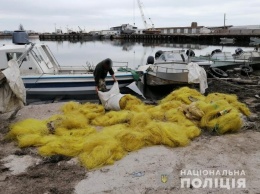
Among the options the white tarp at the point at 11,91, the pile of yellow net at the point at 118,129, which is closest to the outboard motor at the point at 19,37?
the white tarp at the point at 11,91

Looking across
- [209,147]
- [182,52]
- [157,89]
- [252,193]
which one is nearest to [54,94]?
[157,89]

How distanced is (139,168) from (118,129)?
4.76 feet

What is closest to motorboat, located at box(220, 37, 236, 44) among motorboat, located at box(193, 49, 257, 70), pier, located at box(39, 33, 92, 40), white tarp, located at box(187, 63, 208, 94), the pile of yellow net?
pier, located at box(39, 33, 92, 40)

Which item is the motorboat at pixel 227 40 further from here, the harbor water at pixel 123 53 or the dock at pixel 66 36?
the dock at pixel 66 36

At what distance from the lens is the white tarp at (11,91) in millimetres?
6789

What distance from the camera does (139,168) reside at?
15.3 ft

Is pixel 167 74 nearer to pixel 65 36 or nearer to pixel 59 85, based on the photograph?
pixel 59 85

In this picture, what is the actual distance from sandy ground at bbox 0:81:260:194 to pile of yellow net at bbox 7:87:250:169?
0.17 metres

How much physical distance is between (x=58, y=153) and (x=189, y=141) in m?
2.58

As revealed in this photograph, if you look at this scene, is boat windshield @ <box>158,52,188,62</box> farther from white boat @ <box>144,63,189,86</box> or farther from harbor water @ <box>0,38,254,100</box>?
harbor water @ <box>0,38,254,100</box>

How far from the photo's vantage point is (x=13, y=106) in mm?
6996

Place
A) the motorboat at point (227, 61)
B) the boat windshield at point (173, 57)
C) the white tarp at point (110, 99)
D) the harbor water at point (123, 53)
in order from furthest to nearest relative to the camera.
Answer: the harbor water at point (123, 53)
the motorboat at point (227, 61)
the boat windshield at point (173, 57)
the white tarp at point (110, 99)

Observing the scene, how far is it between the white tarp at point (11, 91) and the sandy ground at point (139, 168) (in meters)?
1.31

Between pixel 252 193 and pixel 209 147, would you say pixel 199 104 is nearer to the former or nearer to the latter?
pixel 209 147
